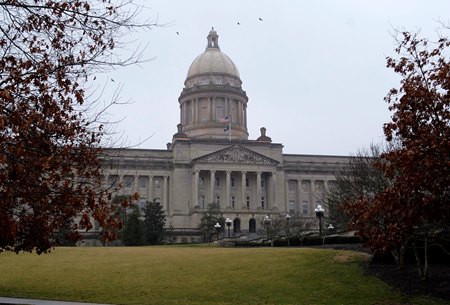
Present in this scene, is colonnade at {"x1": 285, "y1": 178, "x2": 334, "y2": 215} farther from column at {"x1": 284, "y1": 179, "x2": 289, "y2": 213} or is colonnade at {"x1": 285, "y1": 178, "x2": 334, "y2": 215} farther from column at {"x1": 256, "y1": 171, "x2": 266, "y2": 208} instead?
column at {"x1": 256, "y1": 171, "x2": 266, "y2": 208}

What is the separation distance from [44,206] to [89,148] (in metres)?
2.11

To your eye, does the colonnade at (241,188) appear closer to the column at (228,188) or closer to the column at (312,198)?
the column at (228,188)

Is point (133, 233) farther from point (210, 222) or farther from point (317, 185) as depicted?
point (317, 185)

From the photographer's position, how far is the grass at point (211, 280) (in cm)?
1908

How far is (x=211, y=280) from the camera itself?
22438 mm

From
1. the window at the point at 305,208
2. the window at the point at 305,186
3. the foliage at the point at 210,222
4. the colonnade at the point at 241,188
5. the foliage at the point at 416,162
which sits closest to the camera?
the foliage at the point at 416,162

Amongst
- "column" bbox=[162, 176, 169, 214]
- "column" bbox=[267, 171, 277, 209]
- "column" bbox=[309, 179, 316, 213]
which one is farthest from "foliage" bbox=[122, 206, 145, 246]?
"column" bbox=[309, 179, 316, 213]

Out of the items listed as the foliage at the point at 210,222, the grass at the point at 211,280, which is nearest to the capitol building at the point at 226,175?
the foliage at the point at 210,222

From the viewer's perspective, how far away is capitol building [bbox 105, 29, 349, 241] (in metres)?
94.4

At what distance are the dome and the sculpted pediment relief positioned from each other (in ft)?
78.8

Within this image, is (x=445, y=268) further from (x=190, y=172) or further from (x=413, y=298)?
(x=190, y=172)

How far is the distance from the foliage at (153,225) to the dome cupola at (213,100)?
39.0 m

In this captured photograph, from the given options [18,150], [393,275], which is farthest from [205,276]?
[18,150]

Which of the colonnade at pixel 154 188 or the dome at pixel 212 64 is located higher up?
the dome at pixel 212 64
